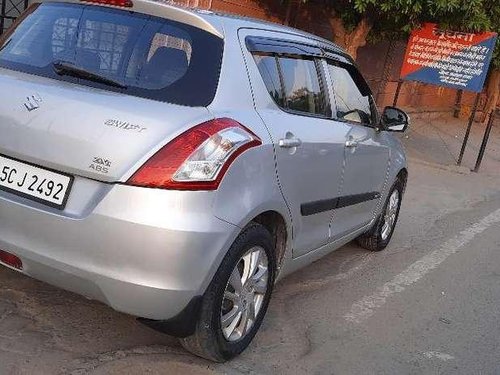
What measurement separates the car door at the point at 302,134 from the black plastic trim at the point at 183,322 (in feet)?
2.61

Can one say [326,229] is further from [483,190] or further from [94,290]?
[483,190]

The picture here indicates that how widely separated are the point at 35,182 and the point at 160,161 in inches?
22.3

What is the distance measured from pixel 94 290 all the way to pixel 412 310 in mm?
2425

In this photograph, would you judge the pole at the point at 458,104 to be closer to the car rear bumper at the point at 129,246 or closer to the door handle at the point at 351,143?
the door handle at the point at 351,143

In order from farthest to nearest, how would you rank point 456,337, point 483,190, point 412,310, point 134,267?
point 483,190
point 412,310
point 456,337
point 134,267

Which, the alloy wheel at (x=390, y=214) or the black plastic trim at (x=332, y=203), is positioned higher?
the black plastic trim at (x=332, y=203)

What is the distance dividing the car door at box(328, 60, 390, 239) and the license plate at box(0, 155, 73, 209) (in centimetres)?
190

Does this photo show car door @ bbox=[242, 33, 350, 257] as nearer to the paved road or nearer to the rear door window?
the rear door window

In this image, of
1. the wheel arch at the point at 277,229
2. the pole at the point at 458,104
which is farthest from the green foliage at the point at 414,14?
the pole at the point at 458,104

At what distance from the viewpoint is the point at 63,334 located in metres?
3.32

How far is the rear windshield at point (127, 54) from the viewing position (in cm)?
299

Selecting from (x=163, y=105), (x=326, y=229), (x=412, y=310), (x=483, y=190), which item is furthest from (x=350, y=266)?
(x=483, y=190)

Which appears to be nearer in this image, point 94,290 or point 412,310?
point 94,290

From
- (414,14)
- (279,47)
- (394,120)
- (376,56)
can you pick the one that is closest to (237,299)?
(279,47)
